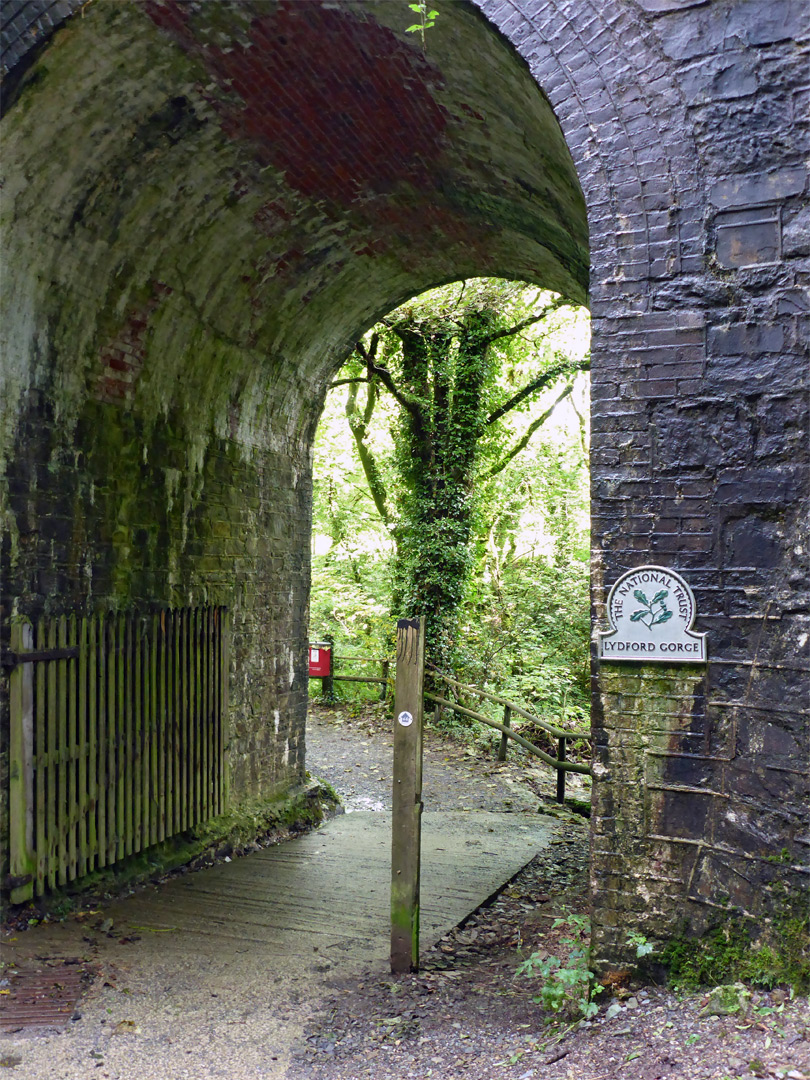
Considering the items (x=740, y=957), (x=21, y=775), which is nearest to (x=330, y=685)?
(x=21, y=775)

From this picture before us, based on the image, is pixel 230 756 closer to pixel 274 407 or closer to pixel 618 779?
pixel 274 407

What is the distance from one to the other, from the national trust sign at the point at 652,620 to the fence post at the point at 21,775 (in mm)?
3584

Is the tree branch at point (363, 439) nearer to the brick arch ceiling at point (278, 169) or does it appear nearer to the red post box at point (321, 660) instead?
the red post box at point (321, 660)

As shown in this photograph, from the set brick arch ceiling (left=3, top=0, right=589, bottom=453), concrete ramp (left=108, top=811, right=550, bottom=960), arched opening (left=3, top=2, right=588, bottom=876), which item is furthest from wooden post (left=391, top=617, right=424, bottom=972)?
brick arch ceiling (left=3, top=0, right=589, bottom=453)

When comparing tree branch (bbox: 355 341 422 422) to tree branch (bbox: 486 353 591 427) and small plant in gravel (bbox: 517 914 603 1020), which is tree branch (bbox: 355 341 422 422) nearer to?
tree branch (bbox: 486 353 591 427)

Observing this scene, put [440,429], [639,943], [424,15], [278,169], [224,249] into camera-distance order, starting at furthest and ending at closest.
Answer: [440,429] → [224,249] → [278,169] → [424,15] → [639,943]

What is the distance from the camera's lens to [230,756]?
24.8ft

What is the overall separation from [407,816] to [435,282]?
5.46m

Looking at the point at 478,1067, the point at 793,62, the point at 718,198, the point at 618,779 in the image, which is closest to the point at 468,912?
the point at 478,1067

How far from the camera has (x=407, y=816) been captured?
190 inches

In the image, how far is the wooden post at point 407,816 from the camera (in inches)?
189

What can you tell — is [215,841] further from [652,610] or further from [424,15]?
[424,15]

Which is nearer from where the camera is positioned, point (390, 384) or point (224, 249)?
point (224, 249)

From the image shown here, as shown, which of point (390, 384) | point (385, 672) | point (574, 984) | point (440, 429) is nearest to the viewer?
point (574, 984)
